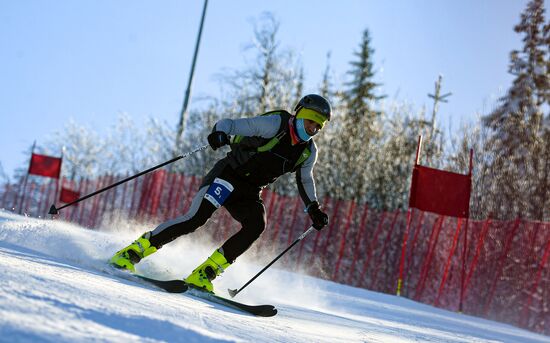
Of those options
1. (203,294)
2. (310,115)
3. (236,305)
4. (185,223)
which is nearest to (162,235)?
(185,223)

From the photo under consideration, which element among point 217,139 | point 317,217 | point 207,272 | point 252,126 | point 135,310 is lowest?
point 135,310

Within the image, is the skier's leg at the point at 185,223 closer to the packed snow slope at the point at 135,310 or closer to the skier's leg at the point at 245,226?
the skier's leg at the point at 245,226

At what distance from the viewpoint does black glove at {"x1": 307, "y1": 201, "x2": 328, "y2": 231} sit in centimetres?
501

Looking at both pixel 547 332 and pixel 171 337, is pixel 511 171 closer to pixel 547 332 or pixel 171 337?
pixel 547 332

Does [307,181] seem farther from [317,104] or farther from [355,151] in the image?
[355,151]

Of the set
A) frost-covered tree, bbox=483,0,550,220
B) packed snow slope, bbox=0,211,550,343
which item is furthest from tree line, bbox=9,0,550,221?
packed snow slope, bbox=0,211,550,343

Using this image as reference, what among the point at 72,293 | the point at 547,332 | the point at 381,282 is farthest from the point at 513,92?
the point at 72,293

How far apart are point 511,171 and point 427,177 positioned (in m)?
9.45

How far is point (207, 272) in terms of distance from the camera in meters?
4.62

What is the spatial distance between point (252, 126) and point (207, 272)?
3.60 feet

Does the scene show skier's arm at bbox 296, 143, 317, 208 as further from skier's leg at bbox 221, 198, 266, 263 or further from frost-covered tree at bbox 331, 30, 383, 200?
frost-covered tree at bbox 331, 30, 383, 200

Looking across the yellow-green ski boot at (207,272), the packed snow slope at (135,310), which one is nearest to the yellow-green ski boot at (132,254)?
the packed snow slope at (135,310)

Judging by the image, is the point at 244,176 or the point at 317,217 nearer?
the point at 244,176

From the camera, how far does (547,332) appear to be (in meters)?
9.77
